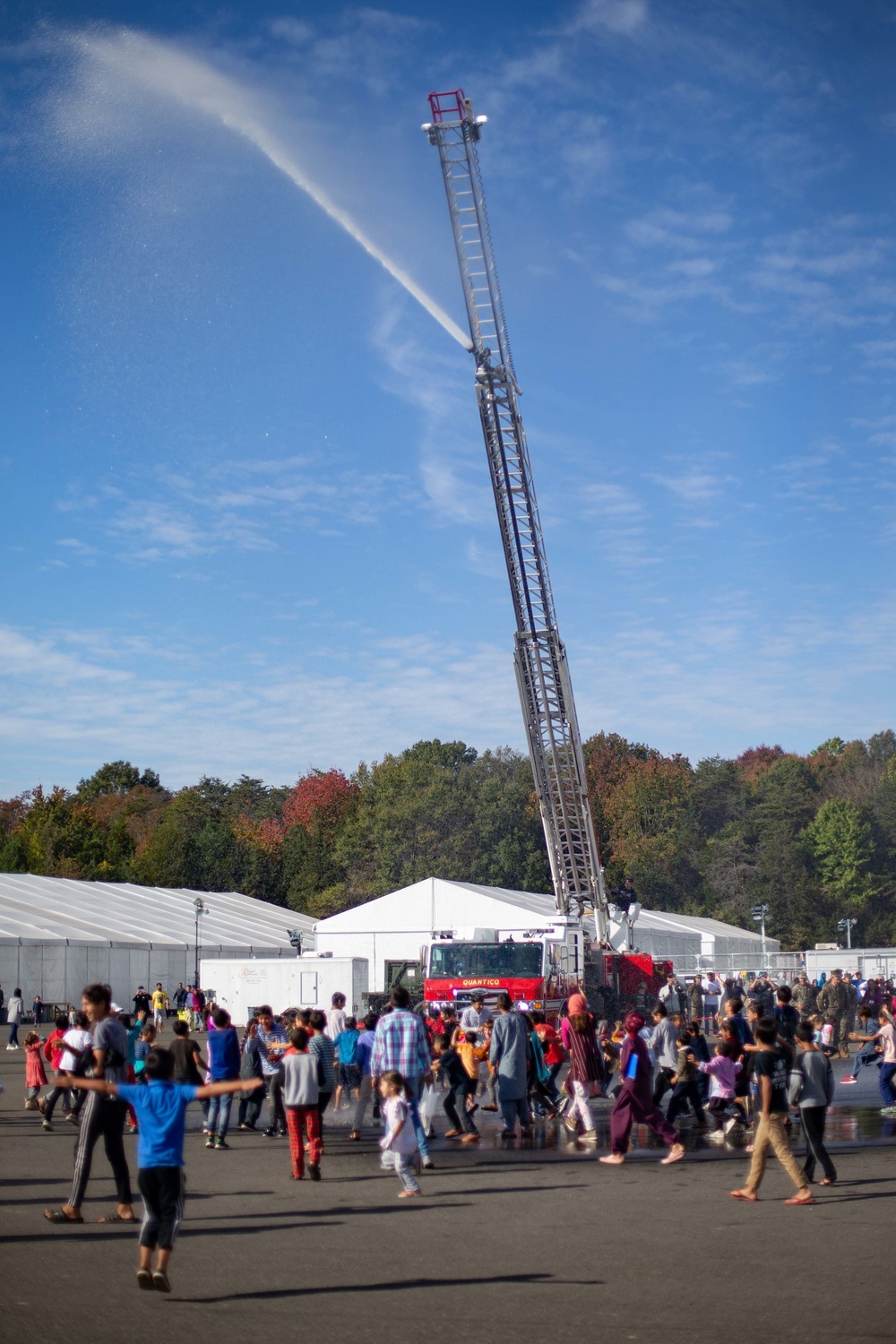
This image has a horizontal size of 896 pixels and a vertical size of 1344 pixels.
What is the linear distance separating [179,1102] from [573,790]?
27269mm

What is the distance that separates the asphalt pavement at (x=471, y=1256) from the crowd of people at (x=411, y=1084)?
38 centimetres

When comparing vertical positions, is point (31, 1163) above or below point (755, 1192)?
above

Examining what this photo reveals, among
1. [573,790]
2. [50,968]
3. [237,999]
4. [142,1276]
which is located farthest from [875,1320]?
[50,968]

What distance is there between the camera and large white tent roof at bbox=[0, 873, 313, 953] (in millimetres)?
47562

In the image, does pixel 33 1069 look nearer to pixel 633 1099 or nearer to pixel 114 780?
pixel 633 1099

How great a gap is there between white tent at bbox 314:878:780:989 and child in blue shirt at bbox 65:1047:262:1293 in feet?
128

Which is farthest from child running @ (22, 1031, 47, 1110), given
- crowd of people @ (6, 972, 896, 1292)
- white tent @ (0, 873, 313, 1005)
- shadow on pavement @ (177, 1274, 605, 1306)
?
white tent @ (0, 873, 313, 1005)

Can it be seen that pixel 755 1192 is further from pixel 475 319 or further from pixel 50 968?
pixel 50 968

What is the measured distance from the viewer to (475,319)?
32.9 metres

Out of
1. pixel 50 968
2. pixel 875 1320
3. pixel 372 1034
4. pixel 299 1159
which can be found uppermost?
pixel 50 968

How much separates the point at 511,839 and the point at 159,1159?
3170 inches

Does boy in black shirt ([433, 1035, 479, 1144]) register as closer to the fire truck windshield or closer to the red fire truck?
the red fire truck

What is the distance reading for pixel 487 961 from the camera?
2864cm

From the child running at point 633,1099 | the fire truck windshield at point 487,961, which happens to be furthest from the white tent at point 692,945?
the child running at point 633,1099
